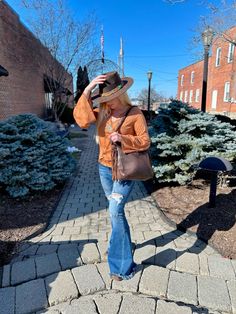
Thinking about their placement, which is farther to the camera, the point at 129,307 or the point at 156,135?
the point at 156,135

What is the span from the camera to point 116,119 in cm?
203

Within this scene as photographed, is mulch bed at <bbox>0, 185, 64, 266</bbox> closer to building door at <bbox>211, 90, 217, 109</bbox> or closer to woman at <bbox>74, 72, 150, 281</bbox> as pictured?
woman at <bbox>74, 72, 150, 281</bbox>

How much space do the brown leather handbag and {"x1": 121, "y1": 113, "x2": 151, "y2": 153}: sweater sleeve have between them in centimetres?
4

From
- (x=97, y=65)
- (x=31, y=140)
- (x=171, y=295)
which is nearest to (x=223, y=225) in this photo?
(x=171, y=295)

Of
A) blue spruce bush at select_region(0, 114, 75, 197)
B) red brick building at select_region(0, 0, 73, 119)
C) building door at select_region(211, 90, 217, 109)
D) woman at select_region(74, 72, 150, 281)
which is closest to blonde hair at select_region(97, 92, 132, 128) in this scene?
woman at select_region(74, 72, 150, 281)

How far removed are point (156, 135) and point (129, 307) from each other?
3.41m

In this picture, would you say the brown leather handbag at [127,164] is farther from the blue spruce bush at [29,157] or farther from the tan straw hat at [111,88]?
the blue spruce bush at [29,157]

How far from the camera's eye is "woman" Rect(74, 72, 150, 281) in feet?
6.44

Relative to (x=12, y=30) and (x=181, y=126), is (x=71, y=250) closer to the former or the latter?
(x=181, y=126)

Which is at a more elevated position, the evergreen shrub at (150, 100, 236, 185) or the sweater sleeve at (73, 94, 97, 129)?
the sweater sleeve at (73, 94, 97, 129)

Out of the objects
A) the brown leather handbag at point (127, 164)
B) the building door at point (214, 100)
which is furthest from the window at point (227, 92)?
the brown leather handbag at point (127, 164)

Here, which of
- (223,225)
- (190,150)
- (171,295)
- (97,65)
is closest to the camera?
(171,295)

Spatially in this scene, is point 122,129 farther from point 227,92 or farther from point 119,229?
point 227,92

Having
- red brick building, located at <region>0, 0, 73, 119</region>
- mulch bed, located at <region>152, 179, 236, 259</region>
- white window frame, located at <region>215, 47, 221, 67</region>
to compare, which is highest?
white window frame, located at <region>215, 47, 221, 67</region>
